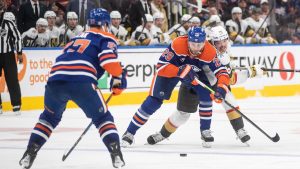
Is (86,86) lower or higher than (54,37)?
higher

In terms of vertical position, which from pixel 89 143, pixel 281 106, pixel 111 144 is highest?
pixel 111 144

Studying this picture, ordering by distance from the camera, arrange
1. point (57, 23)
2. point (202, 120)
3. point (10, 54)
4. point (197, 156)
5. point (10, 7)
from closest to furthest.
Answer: point (197, 156) < point (202, 120) < point (10, 54) < point (10, 7) < point (57, 23)

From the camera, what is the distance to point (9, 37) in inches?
524

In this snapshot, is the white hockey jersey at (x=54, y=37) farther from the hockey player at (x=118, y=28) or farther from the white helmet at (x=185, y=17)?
the white helmet at (x=185, y=17)

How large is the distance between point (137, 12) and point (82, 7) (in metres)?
1.61

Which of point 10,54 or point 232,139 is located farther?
point 10,54

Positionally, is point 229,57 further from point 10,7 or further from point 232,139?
point 10,7

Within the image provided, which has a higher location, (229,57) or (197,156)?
(229,57)

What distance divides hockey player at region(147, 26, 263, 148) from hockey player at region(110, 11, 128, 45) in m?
6.51

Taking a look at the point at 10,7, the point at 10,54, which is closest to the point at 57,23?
the point at 10,7

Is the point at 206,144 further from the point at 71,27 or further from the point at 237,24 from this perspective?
the point at 237,24

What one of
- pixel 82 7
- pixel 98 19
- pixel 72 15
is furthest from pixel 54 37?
pixel 98 19

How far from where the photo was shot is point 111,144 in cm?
691

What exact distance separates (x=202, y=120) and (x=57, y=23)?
22.8 feet
